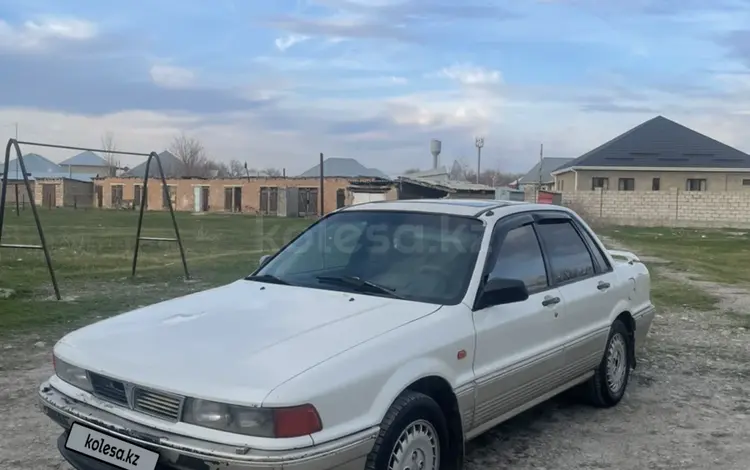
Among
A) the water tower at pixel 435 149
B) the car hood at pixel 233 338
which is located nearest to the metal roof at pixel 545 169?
the water tower at pixel 435 149

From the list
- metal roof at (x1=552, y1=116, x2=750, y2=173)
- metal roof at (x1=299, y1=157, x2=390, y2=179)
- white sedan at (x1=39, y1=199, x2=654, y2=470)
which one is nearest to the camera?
white sedan at (x1=39, y1=199, x2=654, y2=470)

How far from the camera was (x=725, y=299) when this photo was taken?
11.1m

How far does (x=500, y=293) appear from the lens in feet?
12.8

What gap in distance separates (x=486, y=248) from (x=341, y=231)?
1070mm

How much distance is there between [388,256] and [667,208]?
34457 millimetres

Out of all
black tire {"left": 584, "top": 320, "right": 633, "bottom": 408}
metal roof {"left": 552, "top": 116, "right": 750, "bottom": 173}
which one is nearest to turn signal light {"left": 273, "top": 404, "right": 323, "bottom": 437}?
black tire {"left": 584, "top": 320, "right": 633, "bottom": 408}

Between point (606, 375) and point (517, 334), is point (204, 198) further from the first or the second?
point (517, 334)

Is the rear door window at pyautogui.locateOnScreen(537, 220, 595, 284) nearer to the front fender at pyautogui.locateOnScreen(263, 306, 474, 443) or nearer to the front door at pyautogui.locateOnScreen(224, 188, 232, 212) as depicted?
the front fender at pyautogui.locateOnScreen(263, 306, 474, 443)

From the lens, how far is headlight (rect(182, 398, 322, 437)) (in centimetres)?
276

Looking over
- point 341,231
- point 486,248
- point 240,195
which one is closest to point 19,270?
point 341,231

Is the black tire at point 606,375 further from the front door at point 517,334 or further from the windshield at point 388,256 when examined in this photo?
the windshield at point 388,256

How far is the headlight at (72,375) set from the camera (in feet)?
10.8

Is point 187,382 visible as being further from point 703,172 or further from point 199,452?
point 703,172

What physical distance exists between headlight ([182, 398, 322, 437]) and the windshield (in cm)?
124
